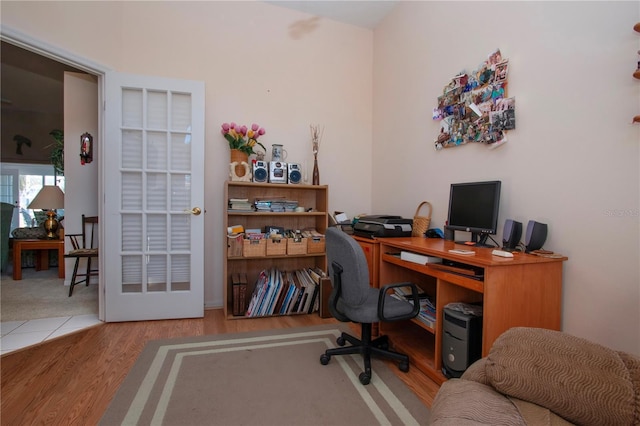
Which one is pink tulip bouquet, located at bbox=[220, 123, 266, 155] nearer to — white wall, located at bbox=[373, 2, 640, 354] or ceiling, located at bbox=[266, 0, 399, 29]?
ceiling, located at bbox=[266, 0, 399, 29]

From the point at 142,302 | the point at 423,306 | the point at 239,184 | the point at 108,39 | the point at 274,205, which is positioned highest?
the point at 108,39

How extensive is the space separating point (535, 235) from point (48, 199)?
221 inches

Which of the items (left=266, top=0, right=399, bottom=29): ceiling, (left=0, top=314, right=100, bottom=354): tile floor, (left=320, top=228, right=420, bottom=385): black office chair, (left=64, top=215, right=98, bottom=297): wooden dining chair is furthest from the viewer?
(left=64, top=215, right=98, bottom=297): wooden dining chair

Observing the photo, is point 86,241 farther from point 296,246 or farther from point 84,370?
→ point 296,246

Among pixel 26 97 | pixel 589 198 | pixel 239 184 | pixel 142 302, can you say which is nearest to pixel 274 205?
pixel 239 184

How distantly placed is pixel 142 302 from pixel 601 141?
3.36 metres

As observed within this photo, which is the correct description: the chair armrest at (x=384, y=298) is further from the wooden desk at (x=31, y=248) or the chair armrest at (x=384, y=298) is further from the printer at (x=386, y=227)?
the wooden desk at (x=31, y=248)

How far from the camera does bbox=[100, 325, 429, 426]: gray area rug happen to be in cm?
149

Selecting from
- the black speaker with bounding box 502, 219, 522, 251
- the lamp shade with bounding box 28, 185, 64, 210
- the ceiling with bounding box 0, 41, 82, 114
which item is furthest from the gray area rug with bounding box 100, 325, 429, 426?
the ceiling with bounding box 0, 41, 82, 114

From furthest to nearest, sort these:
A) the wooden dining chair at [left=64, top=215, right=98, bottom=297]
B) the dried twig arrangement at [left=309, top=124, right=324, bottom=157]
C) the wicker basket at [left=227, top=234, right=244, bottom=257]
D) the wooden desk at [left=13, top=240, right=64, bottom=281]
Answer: the wooden desk at [left=13, top=240, right=64, bottom=281], the wooden dining chair at [left=64, top=215, right=98, bottom=297], the dried twig arrangement at [left=309, top=124, right=324, bottom=157], the wicker basket at [left=227, top=234, right=244, bottom=257]

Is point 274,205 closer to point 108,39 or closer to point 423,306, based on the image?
point 423,306

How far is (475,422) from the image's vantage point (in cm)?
85

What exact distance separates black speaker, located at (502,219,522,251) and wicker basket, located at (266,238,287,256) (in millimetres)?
1792

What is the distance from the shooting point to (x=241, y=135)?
9.48ft
